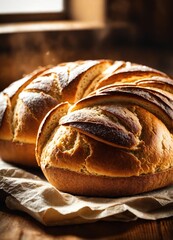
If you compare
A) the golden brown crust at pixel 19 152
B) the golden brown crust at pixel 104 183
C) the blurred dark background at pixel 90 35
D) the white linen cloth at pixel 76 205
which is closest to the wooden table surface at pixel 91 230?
the white linen cloth at pixel 76 205

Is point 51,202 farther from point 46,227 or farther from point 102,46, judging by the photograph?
point 102,46

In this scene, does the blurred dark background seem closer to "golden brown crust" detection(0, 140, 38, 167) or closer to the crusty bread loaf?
the crusty bread loaf

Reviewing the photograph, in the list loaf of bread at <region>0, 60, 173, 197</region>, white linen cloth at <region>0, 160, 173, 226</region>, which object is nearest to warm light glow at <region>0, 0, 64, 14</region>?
loaf of bread at <region>0, 60, 173, 197</region>

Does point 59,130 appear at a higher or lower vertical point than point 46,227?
higher

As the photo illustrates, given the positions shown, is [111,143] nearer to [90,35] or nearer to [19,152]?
[19,152]

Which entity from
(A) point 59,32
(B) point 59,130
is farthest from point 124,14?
(B) point 59,130

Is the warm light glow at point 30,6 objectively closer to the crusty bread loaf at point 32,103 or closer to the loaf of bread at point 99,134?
the crusty bread loaf at point 32,103
